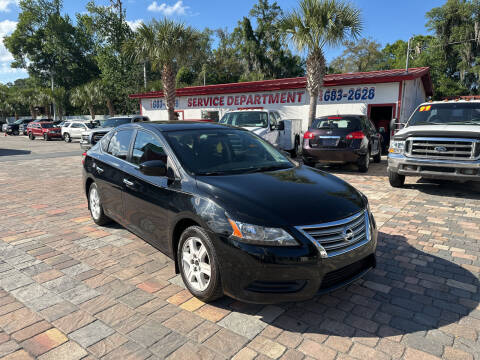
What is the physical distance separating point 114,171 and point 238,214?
7.60 feet

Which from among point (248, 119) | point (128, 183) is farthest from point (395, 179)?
point (128, 183)

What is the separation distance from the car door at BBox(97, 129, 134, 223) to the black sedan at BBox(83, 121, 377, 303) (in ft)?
0.10

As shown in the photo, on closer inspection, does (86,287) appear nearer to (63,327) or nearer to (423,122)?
(63,327)

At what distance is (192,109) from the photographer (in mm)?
23016

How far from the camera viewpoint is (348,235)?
9.30ft

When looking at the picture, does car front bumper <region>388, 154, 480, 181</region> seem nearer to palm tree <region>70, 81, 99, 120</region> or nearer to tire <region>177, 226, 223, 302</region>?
tire <region>177, 226, 223, 302</region>

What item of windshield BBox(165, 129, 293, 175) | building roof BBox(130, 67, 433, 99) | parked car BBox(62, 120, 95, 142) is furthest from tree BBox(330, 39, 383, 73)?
windshield BBox(165, 129, 293, 175)

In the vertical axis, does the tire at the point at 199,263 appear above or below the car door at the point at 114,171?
below

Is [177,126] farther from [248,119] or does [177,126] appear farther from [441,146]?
[248,119]

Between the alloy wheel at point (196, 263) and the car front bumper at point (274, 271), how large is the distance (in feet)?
0.86

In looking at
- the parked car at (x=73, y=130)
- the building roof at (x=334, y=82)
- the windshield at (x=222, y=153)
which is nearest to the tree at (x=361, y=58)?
the building roof at (x=334, y=82)

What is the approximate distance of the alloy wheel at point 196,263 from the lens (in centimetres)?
296

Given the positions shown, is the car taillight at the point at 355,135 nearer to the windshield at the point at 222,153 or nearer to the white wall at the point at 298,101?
the windshield at the point at 222,153

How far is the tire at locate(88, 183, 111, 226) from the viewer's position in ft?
16.5
